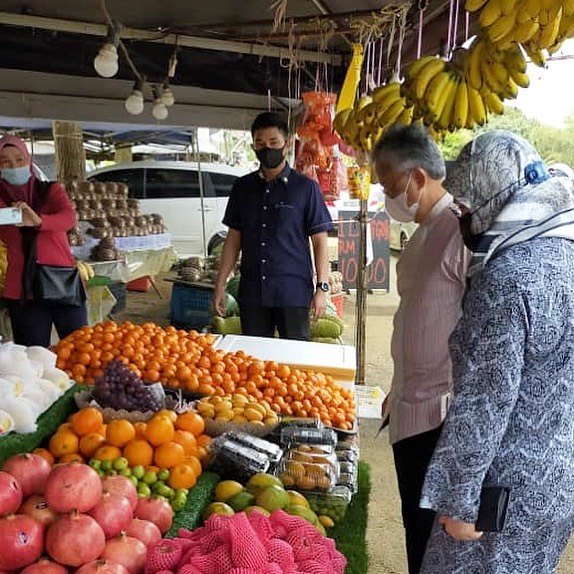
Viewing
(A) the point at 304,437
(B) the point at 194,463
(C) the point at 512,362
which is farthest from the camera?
(A) the point at 304,437

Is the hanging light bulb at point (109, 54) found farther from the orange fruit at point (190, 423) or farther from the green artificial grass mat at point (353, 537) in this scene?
the green artificial grass mat at point (353, 537)

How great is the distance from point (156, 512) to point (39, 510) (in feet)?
1.18

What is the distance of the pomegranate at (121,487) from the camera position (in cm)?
176

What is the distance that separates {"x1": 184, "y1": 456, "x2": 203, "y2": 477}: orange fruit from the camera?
7.28 ft

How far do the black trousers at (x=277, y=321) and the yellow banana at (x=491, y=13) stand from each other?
218cm

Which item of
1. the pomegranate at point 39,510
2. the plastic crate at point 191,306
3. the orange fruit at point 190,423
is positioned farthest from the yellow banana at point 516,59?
the plastic crate at point 191,306

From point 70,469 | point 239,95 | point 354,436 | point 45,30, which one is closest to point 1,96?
point 45,30

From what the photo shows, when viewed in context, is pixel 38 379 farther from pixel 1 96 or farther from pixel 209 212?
pixel 209 212

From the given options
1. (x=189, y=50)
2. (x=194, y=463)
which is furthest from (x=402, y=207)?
(x=189, y=50)

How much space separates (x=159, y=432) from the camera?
7.34 ft

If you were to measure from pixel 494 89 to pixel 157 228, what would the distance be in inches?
249

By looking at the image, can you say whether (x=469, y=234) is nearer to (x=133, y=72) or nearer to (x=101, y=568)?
(x=101, y=568)

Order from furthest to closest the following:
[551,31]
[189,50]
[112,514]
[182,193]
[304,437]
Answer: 1. [182,193]
2. [189,50]
3. [304,437]
4. [551,31]
5. [112,514]

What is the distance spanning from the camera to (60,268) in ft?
12.0
